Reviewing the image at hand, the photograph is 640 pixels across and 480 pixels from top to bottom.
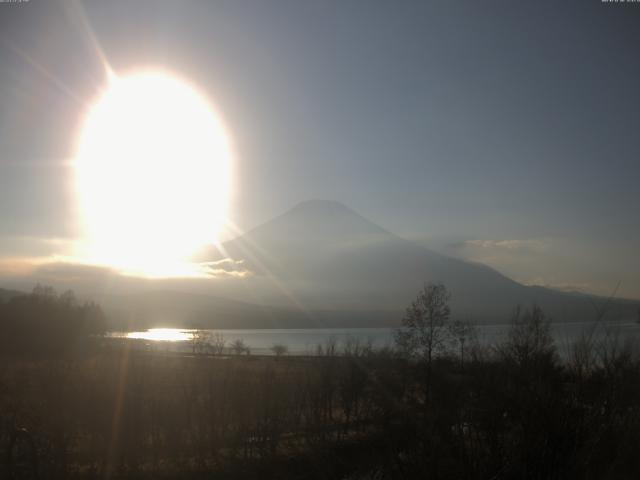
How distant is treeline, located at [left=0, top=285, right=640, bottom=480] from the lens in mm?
3717

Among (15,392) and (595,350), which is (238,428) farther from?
(595,350)

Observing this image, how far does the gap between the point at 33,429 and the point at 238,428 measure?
5904 millimetres

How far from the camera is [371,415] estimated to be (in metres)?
22.6

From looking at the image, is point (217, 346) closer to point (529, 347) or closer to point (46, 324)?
point (46, 324)

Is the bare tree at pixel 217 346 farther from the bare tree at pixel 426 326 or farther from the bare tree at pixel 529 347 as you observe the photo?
the bare tree at pixel 529 347

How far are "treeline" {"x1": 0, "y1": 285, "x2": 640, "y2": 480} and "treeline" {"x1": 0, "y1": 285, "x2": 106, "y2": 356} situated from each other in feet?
65.8

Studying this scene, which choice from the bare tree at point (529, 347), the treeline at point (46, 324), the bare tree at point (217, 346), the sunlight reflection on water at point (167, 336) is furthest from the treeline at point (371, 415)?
the sunlight reflection on water at point (167, 336)

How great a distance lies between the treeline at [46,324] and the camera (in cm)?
4060

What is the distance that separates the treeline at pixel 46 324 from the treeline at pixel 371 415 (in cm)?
2006

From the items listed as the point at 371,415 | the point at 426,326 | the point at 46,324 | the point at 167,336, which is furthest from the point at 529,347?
the point at 167,336

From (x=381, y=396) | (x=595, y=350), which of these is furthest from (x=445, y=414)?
(x=381, y=396)

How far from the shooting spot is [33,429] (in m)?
13.3

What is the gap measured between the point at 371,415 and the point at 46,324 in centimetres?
3425

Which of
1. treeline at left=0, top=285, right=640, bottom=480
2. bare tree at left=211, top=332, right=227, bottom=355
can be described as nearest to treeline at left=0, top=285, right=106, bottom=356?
bare tree at left=211, top=332, right=227, bottom=355
